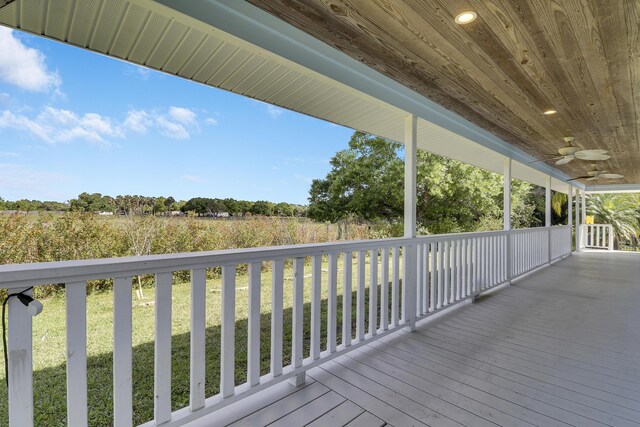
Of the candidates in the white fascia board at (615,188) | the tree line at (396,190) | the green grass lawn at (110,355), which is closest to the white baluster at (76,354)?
the green grass lawn at (110,355)

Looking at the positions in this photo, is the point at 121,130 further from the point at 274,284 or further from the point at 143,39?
the point at 274,284

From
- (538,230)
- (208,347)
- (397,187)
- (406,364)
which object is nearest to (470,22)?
(406,364)

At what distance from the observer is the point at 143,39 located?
1.87 metres

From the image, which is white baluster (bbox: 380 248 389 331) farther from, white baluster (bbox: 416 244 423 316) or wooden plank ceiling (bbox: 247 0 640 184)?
wooden plank ceiling (bbox: 247 0 640 184)

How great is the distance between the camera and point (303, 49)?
210cm

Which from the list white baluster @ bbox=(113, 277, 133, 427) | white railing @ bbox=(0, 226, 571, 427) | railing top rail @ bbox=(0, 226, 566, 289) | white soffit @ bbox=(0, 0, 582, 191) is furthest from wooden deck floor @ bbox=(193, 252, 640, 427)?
white soffit @ bbox=(0, 0, 582, 191)

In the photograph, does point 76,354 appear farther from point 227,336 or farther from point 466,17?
point 466,17

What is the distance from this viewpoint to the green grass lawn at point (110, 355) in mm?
2150

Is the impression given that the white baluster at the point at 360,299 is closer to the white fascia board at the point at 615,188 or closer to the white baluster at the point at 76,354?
the white baluster at the point at 76,354

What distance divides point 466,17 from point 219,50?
1.51 metres

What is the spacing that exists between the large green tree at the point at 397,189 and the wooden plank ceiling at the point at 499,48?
779cm

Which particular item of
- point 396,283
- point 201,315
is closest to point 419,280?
point 396,283

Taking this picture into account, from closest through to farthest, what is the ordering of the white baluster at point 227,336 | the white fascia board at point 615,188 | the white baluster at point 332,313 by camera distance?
the white baluster at point 227,336 < the white baluster at point 332,313 < the white fascia board at point 615,188

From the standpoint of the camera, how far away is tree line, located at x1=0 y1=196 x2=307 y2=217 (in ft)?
16.1
